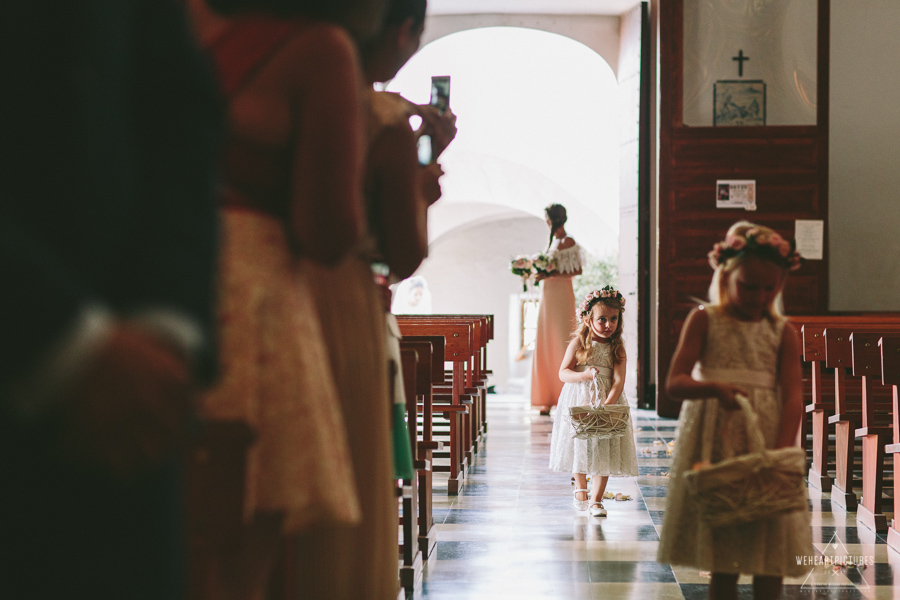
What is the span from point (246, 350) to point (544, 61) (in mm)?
13764

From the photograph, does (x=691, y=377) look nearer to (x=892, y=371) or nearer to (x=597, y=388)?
(x=892, y=371)

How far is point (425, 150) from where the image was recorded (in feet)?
5.95

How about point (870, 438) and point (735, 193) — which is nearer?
point (870, 438)

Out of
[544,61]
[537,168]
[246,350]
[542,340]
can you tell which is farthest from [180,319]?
[537,168]

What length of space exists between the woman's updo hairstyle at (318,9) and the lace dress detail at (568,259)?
705cm

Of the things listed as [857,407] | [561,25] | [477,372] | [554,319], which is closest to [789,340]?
[857,407]

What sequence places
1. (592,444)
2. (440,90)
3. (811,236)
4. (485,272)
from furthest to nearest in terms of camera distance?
(485,272), (811,236), (592,444), (440,90)

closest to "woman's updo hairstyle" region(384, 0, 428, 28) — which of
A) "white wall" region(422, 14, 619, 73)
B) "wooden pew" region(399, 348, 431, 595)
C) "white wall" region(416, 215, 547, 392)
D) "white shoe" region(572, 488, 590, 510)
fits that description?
"wooden pew" region(399, 348, 431, 595)

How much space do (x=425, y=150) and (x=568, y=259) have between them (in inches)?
261

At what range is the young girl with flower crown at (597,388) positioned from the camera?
4.45 metres

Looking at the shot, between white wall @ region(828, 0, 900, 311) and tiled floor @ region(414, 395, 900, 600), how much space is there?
12.7ft

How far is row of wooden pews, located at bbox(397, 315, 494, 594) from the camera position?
3.38 metres

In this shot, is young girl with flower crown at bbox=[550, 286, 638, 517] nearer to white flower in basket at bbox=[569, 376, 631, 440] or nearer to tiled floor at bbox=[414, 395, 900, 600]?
white flower in basket at bbox=[569, 376, 631, 440]

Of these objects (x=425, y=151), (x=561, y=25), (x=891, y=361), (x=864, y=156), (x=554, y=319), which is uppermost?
(x=561, y=25)
